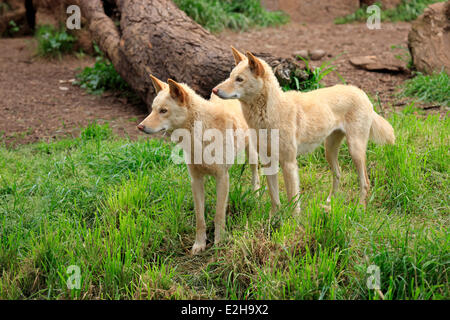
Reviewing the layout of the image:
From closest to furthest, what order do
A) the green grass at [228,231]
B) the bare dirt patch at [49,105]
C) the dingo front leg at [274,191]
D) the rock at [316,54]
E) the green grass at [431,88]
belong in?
the green grass at [228,231] → the dingo front leg at [274,191] → the bare dirt patch at [49,105] → the green grass at [431,88] → the rock at [316,54]

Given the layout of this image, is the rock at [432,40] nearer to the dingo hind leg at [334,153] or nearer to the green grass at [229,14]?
the dingo hind leg at [334,153]

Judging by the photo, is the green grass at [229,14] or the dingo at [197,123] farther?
the green grass at [229,14]

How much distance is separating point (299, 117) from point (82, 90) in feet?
16.1

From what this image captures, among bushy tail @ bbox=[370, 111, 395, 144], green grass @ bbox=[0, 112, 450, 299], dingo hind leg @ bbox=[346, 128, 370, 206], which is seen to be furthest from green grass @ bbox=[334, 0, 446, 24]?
dingo hind leg @ bbox=[346, 128, 370, 206]

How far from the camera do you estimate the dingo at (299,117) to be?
349 cm

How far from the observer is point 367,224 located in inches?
137

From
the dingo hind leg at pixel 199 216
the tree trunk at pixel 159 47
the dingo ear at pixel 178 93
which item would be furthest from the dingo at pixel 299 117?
the tree trunk at pixel 159 47

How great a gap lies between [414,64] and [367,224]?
4.77 m

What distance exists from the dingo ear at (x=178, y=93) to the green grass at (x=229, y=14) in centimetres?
651

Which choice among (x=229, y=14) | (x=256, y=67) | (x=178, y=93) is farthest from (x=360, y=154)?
(x=229, y=14)

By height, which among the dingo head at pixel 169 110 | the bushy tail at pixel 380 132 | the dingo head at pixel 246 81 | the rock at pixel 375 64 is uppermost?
the dingo head at pixel 246 81

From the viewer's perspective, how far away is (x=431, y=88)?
255 inches
